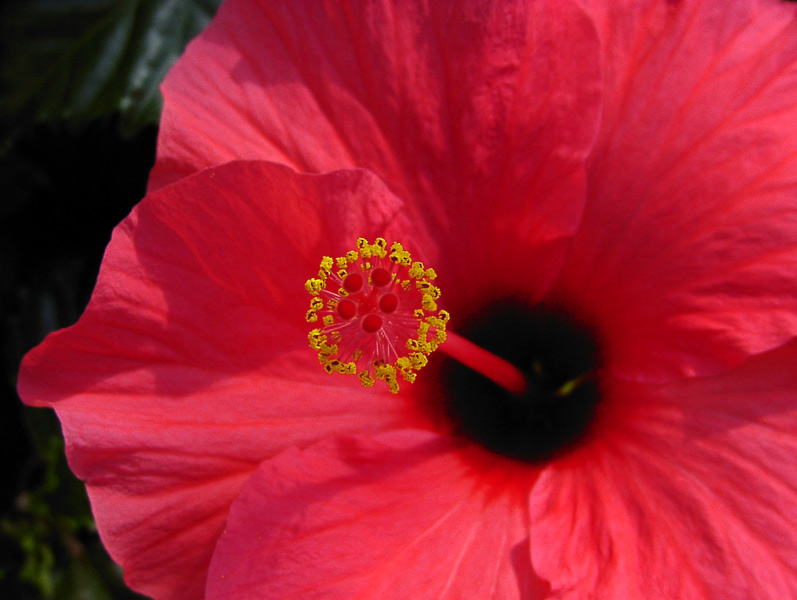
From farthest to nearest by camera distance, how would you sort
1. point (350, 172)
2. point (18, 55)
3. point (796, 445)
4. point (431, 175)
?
1. point (18, 55)
2. point (431, 175)
3. point (350, 172)
4. point (796, 445)

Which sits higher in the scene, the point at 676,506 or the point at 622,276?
the point at 622,276

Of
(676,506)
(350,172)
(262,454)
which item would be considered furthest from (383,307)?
(676,506)

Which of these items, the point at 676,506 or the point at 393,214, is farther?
the point at 393,214

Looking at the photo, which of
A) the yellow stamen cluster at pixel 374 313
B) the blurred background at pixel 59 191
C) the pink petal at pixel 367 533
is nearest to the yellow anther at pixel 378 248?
the yellow stamen cluster at pixel 374 313

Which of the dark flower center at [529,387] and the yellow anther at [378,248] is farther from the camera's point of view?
the dark flower center at [529,387]

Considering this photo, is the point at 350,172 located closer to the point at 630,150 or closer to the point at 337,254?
the point at 337,254

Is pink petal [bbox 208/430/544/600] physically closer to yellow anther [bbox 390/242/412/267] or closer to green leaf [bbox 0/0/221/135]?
yellow anther [bbox 390/242/412/267]

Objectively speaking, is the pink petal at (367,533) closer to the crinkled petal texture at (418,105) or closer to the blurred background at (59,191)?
the crinkled petal texture at (418,105)
